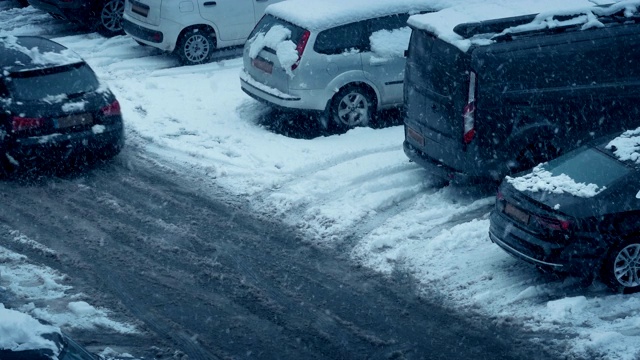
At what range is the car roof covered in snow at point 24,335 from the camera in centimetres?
476

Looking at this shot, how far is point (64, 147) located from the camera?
35.7ft

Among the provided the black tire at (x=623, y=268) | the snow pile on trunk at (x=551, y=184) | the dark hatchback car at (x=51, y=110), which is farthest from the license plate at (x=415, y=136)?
the dark hatchback car at (x=51, y=110)

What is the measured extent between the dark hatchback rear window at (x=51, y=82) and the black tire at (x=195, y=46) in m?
4.32

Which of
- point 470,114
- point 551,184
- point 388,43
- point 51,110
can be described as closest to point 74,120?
point 51,110

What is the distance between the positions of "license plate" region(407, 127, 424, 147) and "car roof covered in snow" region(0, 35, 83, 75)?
4.45 m

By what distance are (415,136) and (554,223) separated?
300 cm

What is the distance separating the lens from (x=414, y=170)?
11516 mm

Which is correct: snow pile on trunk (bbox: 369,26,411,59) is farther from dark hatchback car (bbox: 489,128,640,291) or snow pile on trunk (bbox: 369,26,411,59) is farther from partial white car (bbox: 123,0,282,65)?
dark hatchback car (bbox: 489,128,640,291)

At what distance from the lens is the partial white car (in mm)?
15336

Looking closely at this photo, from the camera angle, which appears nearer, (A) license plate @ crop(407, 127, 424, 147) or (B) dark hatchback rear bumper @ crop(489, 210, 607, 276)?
(B) dark hatchback rear bumper @ crop(489, 210, 607, 276)

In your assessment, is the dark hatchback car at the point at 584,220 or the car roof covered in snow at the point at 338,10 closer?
the dark hatchback car at the point at 584,220

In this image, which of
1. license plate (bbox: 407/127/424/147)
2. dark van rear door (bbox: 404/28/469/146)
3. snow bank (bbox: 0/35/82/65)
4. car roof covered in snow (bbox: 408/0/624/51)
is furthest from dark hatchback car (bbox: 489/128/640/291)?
snow bank (bbox: 0/35/82/65)

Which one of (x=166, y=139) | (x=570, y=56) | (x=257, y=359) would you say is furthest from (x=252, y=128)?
(x=257, y=359)

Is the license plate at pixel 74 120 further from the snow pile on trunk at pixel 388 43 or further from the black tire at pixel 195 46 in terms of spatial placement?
the black tire at pixel 195 46
